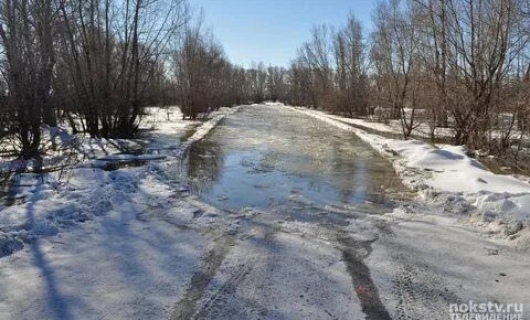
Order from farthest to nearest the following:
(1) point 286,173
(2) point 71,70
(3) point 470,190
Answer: (2) point 71,70
(1) point 286,173
(3) point 470,190

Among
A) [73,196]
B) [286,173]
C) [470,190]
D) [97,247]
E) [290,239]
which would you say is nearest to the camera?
[97,247]

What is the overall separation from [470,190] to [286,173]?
449cm

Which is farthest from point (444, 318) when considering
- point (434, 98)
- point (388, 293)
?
point (434, 98)

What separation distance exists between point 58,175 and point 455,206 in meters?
8.20

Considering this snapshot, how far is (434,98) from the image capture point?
61.3 feet

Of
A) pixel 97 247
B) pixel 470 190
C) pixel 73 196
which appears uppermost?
pixel 470 190

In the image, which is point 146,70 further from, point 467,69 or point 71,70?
point 467,69

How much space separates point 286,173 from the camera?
37.9ft

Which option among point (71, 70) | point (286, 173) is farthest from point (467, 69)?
point (71, 70)

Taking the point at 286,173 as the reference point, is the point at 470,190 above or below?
above

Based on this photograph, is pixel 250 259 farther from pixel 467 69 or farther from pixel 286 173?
pixel 467 69

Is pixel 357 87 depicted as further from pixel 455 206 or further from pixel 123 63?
pixel 455 206

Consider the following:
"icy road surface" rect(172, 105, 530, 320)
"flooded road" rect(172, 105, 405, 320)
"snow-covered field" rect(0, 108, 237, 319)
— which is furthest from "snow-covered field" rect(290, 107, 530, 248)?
"snow-covered field" rect(0, 108, 237, 319)

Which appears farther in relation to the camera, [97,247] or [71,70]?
[71,70]
